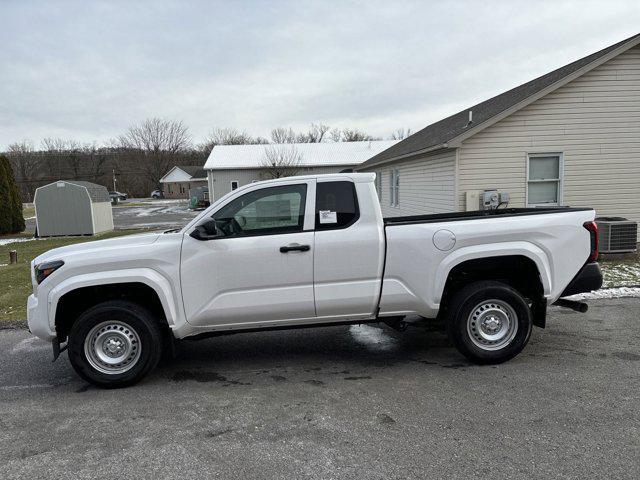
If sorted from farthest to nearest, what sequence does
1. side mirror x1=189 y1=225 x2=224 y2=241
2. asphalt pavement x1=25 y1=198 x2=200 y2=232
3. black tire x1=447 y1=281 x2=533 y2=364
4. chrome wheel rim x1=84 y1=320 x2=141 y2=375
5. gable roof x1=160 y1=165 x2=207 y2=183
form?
gable roof x1=160 y1=165 x2=207 y2=183, asphalt pavement x1=25 y1=198 x2=200 y2=232, black tire x1=447 y1=281 x2=533 y2=364, chrome wheel rim x1=84 y1=320 x2=141 y2=375, side mirror x1=189 y1=225 x2=224 y2=241

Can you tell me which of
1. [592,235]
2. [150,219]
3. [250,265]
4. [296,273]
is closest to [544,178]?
[592,235]

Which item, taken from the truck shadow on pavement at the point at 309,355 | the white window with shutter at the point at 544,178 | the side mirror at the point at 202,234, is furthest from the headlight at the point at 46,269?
the white window with shutter at the point at 544,178

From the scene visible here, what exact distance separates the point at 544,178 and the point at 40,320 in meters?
11.3

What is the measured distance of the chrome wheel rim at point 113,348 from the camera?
4.31 meters

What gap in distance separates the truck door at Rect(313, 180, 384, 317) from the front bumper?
2.49m

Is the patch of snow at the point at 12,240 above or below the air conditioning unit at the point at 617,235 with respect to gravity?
below

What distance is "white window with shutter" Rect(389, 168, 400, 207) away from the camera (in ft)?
56.4

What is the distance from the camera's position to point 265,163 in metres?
37.1

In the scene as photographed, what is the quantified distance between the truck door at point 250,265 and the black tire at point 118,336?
0.43 meters

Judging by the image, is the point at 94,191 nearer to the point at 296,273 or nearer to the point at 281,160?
the point at 281,160

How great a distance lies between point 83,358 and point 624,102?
12.8m

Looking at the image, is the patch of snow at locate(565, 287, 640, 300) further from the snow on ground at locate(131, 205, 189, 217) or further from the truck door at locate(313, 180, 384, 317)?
the snow on ground at locate(131, 205, 189, 217)

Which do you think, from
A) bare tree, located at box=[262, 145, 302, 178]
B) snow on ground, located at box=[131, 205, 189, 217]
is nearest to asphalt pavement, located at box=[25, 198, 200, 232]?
snow on ground, located at box=[131, 205, 189, 217]

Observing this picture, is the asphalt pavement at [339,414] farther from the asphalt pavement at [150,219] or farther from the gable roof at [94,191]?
the gable roof at [94,191]
